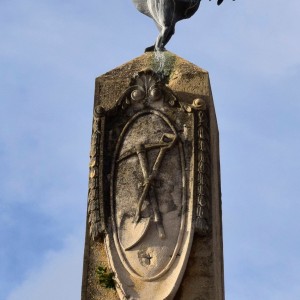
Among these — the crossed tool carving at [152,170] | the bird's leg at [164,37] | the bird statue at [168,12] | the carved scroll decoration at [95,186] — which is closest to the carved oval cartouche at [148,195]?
the crossed tool carving at [152,170]

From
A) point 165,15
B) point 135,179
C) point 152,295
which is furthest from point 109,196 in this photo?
point 165,15

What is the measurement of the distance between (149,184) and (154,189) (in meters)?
0.08

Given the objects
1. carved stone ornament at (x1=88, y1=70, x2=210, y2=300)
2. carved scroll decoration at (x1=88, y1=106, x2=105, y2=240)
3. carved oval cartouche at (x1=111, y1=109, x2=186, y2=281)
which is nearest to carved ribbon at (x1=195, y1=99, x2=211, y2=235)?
carved stone ornament at (x1=88, y1=70, x2=210, y2=300)

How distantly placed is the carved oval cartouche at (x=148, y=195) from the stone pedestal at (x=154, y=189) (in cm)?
1

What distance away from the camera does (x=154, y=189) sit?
15.5 metres

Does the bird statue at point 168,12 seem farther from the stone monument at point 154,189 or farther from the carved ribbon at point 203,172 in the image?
the carved ribbon at point 203,172

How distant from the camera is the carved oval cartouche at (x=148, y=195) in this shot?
1520cm

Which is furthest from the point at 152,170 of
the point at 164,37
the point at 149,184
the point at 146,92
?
the point at 164,37

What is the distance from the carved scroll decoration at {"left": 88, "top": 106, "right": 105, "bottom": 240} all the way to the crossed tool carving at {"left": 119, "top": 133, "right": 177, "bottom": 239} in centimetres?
31

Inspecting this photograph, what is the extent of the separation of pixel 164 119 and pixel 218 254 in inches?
64.7

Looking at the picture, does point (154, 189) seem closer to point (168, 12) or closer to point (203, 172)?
point (203, 172)

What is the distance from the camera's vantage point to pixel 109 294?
50.1 ft

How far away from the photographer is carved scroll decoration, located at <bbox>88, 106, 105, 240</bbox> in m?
15.5

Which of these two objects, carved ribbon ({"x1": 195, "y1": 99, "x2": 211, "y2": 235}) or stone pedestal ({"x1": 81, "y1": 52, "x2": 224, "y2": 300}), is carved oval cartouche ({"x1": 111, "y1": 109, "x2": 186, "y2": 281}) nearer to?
stone pedestal ({"x1": 81, "y1": 52, "x2": 224, "y2": 300})
